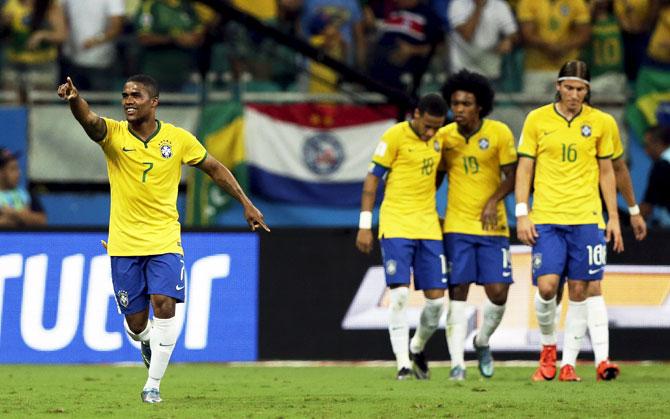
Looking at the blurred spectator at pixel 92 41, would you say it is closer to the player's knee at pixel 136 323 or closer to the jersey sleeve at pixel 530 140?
the jersey sleeve at pixel 530 140

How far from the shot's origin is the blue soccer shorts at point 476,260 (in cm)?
1338

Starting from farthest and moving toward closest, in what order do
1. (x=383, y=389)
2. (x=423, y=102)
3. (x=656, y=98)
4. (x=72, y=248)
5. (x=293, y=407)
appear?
(x=656, y=98)
(x=72, y=248)
(x=423, y=102)
(x=383, y=389)
(x=293, y=407)

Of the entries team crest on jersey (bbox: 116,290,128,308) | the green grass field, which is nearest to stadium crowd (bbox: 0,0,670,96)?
the green grass field

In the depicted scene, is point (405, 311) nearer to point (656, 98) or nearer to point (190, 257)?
point (190, 257)

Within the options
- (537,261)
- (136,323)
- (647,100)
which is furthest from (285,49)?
(136,323)

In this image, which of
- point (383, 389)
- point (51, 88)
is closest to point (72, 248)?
point (51, 88)

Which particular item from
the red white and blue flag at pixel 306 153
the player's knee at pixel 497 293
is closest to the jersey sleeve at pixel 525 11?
the red white and blue flag at pixel 306 153

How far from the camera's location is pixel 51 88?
1806 centimetres

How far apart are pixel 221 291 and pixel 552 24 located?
551 centimetres

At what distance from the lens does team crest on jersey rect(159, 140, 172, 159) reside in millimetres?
10617

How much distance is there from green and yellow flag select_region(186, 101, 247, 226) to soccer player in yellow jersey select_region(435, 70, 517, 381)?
4713 mm

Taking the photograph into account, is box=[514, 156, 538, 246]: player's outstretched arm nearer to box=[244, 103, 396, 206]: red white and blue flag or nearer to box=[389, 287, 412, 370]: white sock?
box=[389, 287, 412, 370]: white sock

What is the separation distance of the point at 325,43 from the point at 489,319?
233 inches

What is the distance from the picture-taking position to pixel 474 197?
527 inches
